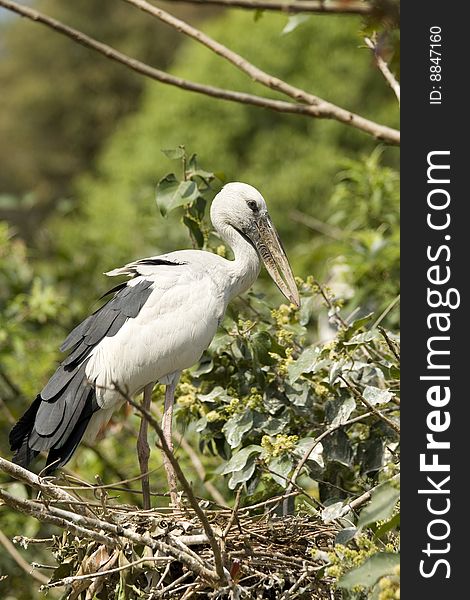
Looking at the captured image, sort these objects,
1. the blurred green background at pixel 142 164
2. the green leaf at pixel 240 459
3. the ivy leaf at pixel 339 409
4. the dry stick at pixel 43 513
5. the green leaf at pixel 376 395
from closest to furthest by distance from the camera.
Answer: the dry stick at pixel 43 513, the green leaf at pixel 376 395, the green leaf at pixel 240 459, the ivy leaf at pixel 339 409, the blurred green background at pixel 142 164

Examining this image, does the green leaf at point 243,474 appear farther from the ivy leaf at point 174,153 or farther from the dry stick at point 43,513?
the ivy leaf at point 174,153

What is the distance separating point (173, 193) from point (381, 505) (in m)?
1.83

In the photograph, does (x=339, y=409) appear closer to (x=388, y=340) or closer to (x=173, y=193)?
(x=388, y=340)

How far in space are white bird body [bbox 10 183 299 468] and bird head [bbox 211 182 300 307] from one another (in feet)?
0.38

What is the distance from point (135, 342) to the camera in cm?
372

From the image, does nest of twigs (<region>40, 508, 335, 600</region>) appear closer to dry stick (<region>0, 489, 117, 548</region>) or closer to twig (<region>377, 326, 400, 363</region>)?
dry stick (<region>0, 489, 117, 548</region>)

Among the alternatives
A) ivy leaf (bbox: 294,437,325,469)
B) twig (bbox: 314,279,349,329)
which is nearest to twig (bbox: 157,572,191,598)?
ivy leaf (bbox: 294,437,325,469)

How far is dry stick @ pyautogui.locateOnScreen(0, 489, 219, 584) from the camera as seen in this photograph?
267 cm

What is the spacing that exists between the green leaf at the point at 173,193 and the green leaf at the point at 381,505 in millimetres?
1727

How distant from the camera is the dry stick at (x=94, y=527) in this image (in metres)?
2.67

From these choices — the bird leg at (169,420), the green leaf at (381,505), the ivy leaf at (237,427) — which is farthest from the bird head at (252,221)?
the green leaf at (381,505)

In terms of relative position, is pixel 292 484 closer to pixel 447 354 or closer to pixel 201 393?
pixel 447 354

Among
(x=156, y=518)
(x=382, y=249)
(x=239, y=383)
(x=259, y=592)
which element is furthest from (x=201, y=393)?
(x=382, y=249)

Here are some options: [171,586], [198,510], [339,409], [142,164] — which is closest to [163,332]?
[339,409]
